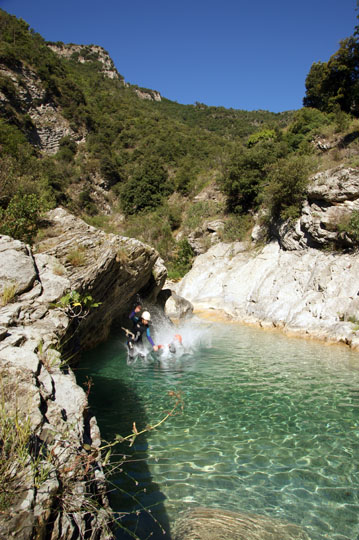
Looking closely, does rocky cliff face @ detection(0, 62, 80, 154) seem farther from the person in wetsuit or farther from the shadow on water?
the shadow on water

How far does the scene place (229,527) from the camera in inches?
139

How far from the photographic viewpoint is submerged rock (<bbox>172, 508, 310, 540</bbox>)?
3389 millimetres

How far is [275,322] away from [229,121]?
2992 inches

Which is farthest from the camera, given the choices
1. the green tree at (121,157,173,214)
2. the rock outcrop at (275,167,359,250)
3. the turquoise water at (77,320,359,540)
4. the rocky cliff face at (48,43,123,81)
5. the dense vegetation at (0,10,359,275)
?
the rocky cliff face at (48,43,123,81)

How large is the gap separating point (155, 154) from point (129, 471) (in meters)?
49.6

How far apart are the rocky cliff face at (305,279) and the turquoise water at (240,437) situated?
4754 millimetres

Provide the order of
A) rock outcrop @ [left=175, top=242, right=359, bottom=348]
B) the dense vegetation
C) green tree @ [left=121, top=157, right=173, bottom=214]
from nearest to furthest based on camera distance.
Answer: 1. rock outcrop @ [left=175, top=242, right=359, bottom=348]
2. the dense vegetation
3. green tree @ [left=121, top=157, right=173, bottom=214]

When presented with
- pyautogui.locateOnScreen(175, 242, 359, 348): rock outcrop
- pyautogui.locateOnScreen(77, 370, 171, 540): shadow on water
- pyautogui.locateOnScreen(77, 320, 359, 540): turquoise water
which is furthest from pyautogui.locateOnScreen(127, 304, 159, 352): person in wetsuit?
pyautogui.locateOnScreen(175, 242, 359, 348): rock outcrop

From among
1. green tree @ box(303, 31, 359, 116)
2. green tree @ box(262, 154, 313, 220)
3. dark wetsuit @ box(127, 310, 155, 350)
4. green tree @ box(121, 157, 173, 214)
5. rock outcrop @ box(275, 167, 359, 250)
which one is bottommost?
dark wetsuit @ box(127, 310, 155, 350)

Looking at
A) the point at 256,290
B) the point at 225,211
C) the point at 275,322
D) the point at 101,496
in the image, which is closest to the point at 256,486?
the point at 101,496

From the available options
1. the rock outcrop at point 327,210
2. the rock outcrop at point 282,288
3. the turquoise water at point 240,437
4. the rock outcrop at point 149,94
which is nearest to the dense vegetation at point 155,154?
the rock outcrop at point 327,210

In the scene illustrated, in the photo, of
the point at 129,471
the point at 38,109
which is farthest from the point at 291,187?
the point at 38,109

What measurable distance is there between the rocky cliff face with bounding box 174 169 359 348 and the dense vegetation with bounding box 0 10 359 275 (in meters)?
2.34

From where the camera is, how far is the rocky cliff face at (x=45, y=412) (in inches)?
82.3
